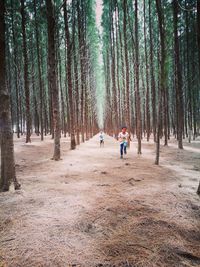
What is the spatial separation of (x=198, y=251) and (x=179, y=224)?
662mm

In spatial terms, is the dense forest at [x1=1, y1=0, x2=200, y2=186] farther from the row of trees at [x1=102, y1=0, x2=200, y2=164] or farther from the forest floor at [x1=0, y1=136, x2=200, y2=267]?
the forest floor at [x1=0, y1=136, x2=200, y2=267]

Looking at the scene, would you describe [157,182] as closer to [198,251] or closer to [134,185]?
[134,185]

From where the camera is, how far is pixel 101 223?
331 cm

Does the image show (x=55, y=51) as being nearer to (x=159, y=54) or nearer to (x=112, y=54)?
(x=112, y=54)

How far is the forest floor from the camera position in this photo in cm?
251

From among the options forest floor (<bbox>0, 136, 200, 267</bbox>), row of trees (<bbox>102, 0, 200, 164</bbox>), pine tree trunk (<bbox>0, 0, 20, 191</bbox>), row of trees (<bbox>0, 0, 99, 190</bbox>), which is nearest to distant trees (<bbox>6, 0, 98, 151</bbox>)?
row of trees (<bbox>0, 0, 99, 190</bbox>)

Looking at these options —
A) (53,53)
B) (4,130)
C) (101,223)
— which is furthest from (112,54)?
(101,223)

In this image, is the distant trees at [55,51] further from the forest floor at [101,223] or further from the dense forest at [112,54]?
the forest floor at [101,223]

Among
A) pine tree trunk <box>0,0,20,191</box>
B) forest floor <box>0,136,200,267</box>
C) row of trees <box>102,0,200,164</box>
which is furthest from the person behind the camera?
row of trees <box>102,0,200,164</box>

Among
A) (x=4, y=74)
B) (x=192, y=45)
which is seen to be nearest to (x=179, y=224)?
(x=4, y=74)

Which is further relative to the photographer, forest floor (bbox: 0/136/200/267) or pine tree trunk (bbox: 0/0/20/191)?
pine tree trunk (bbox: 0/0/20/191)

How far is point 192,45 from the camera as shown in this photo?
1991cm

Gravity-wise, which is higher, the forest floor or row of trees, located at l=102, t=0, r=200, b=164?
row of trees, located at l=102, t=0, r=200, b=164

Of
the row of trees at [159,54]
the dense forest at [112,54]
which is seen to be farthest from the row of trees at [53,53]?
the row of trees at [159,54]
